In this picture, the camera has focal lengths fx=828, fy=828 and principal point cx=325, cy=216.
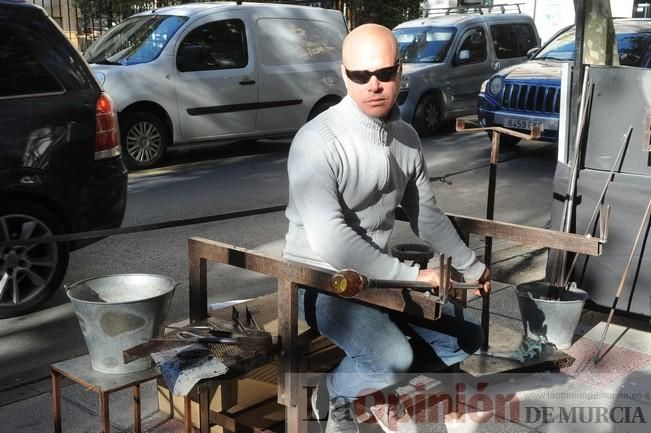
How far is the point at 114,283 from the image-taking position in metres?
3.38

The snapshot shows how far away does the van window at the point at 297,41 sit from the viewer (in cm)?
1155

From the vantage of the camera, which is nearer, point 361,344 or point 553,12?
point 361,344

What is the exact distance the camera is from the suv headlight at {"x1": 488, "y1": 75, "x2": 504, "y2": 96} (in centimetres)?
1138

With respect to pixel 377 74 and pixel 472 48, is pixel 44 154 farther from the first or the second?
pixel 472 48

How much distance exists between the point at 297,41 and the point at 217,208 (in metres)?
4.47

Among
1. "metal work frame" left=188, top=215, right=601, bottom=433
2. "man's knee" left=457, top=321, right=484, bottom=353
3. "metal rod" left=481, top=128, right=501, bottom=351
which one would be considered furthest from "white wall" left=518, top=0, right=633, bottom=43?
"man's knee" left=457, top=321, right=484, bottom=353

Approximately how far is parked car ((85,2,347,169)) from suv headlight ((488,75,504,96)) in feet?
7.35

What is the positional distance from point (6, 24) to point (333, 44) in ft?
25.4

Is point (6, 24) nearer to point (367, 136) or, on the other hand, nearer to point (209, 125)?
point (367, 136)

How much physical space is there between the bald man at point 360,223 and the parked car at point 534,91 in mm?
7796

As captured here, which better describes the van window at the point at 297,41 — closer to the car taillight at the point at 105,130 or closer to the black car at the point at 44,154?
the car taillight at the point at 105,130

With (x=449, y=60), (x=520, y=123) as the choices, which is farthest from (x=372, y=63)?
(x=449, y=60)

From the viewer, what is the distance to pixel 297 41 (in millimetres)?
11977

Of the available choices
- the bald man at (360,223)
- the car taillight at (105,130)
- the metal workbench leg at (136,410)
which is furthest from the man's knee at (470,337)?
the car taillight at (105,130)
